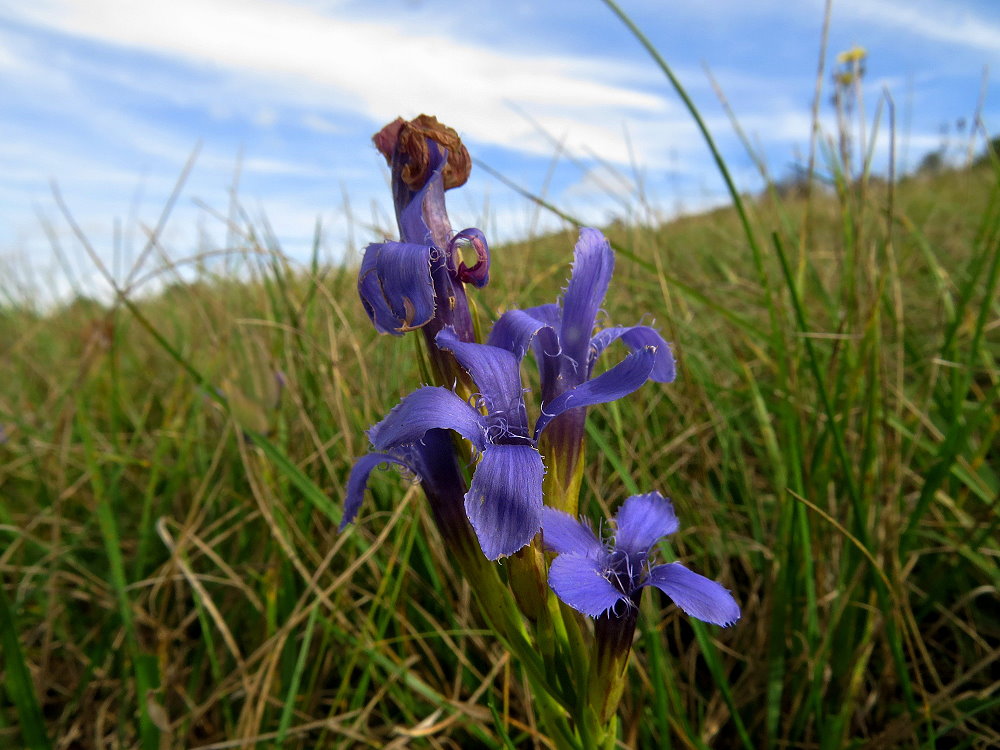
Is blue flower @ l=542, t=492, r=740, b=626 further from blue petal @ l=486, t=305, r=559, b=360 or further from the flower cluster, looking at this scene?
blue petal @ l=486, t=305, r=559, b=360

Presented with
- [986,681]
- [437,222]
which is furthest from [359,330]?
[986,681]

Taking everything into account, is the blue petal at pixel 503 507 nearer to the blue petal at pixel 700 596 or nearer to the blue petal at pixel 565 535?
the blue petal at pixel 565 535

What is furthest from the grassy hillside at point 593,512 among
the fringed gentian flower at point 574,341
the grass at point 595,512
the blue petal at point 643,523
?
the fringed gentian flower at point 574,341

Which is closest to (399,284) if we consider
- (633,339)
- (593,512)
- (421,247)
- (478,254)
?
(421,247)

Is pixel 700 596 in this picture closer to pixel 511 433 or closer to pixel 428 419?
pixel 511 433

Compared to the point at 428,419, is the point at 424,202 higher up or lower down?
higher up

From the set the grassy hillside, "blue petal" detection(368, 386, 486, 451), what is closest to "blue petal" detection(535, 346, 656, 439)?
"blue petal" detection(368, 386, 486, 451)
